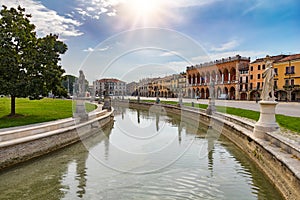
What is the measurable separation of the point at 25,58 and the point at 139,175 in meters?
10.7

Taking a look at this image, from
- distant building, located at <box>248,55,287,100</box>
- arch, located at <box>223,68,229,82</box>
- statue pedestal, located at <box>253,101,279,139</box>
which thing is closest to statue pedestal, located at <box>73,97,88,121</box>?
statue pedestal, located at <box>253,101,279,139</box>

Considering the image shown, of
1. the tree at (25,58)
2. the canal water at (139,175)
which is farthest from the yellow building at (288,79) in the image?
the tree at (25,58)

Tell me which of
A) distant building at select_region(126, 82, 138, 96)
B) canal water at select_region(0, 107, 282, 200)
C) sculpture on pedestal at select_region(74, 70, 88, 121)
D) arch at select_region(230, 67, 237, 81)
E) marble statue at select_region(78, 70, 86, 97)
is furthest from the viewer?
distant building at select_region(126, 82, 138, 96)

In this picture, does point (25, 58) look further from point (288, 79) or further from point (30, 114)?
point (288, 79)

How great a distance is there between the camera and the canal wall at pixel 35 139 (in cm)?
888

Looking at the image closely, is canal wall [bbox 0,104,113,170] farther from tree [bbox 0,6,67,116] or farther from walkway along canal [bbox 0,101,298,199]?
tree [bbox 0,6,67,116]

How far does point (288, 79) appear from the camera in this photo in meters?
52.0

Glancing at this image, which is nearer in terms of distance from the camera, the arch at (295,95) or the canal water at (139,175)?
the canal water at (139,175)

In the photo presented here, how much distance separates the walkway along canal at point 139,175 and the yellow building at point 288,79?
1707 inches

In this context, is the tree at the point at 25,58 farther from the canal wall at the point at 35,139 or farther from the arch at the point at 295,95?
the arch at the point at 295,95

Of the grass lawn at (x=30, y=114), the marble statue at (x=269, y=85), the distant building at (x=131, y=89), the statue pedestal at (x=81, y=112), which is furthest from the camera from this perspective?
the distant building at (x=131, y=89)

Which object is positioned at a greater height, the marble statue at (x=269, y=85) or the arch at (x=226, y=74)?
the arch at (x=226, y=74)

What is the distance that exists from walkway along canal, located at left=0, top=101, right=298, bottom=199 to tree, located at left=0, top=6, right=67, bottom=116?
15.8 feet

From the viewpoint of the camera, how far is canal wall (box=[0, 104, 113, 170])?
888 centimetres
